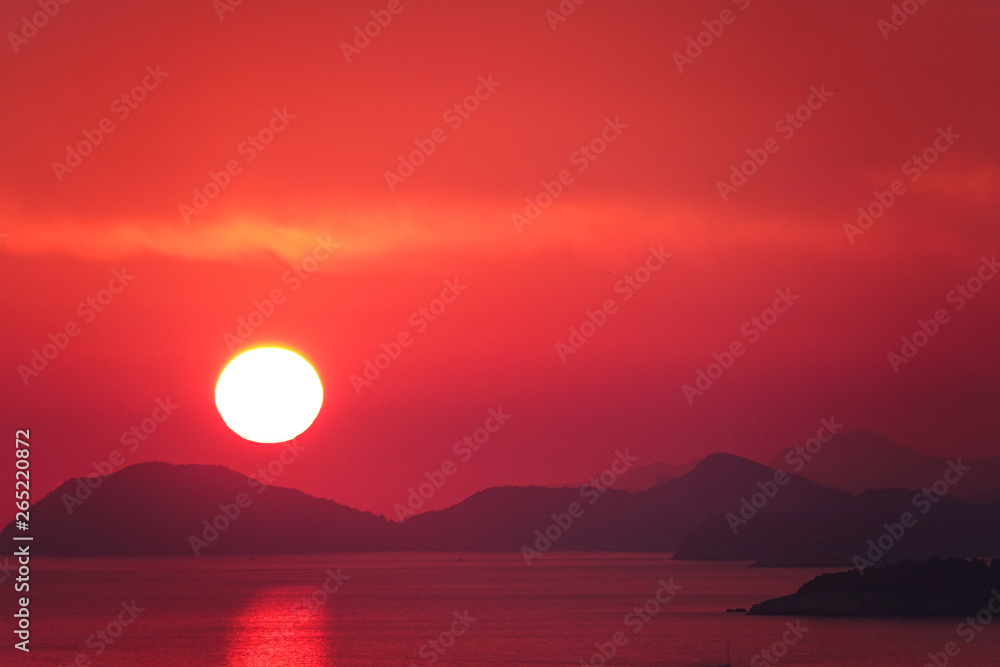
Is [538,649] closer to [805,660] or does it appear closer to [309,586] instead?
[805,660]

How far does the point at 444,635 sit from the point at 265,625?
22.2 metres

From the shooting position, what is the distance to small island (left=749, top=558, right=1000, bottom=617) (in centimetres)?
9606

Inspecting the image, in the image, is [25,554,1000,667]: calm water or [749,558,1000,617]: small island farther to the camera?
[749,558,1000,617]: small island

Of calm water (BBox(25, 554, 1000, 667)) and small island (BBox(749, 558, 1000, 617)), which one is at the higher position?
calm water (BBox(25, 554, 1000, 667))

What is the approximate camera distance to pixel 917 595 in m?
96.1

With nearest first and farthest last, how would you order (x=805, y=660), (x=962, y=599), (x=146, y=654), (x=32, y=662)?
(x=805, y=660) < (x=32, y=662) < (x=146, y=654) < (x=962, y=599)

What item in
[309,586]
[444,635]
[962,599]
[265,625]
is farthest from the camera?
[309,586]

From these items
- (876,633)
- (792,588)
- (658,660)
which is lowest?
(792,588)

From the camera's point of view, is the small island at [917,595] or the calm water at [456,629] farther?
the small island at [917,595]

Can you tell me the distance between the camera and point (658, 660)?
71812mm

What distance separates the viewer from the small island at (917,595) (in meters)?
96.1

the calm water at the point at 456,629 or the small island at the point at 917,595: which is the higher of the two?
the calm water at the point at 456,629

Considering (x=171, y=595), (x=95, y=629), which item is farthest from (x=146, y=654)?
(x=171, y=595)

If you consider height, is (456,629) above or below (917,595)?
above
